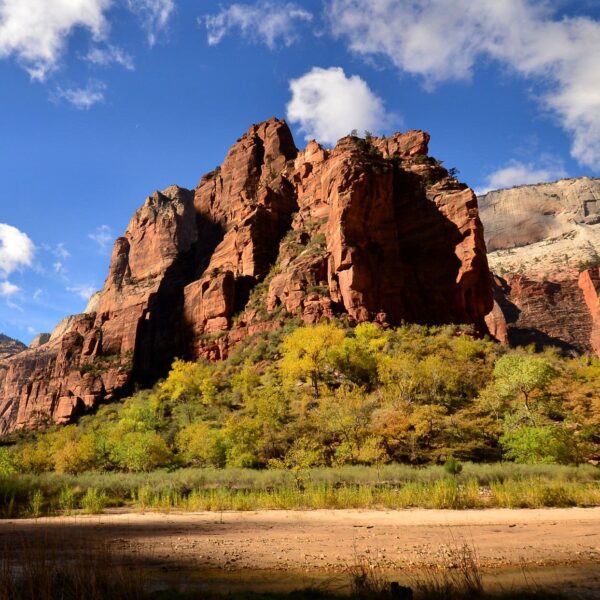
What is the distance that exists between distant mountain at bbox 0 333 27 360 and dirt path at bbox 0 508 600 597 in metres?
177

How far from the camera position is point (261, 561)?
8.31 metres

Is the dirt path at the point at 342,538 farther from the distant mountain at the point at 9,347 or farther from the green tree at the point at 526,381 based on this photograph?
the distant mountain at the point at 9,347

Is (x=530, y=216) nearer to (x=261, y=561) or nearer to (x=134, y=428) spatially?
(x=134, y=428)

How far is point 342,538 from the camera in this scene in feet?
33.7

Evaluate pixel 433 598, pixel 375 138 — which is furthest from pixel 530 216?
pixel 433 598

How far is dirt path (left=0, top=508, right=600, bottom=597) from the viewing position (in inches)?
310

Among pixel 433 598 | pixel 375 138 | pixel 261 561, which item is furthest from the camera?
pixel 375 138

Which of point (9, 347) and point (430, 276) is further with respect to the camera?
point (9, 347)

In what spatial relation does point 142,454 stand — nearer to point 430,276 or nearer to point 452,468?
point 452,468

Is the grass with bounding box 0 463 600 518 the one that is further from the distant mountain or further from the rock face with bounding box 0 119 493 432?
the distant mountain

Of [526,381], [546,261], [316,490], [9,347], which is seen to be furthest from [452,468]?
[9,347]

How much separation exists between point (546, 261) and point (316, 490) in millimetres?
141219

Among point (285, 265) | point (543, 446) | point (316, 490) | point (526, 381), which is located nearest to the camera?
point (316, 490)

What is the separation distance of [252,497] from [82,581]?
13555 mm
